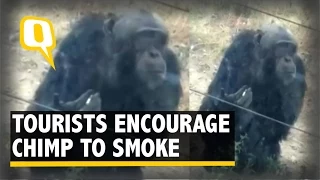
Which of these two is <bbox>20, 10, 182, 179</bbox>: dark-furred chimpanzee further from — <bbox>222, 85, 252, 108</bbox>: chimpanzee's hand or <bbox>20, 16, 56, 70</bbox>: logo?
<bbox>222, 85, 252, 108</bbox>: chimpanzee's hand

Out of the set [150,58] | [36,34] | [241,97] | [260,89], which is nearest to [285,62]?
[260,89]

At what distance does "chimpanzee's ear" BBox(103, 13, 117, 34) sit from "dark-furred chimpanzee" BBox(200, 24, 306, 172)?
2.44 ft

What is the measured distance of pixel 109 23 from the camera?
12.1 ft

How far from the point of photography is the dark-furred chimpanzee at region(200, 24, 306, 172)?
3.72 metres

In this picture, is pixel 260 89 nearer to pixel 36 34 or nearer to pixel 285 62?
pixel 285 62

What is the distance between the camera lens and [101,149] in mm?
3686

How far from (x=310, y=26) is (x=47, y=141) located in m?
1.86

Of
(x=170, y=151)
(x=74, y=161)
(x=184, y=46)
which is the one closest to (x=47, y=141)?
(x=74, y=161)

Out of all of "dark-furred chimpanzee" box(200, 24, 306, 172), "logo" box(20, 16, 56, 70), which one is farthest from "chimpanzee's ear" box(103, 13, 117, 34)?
"dark-furred chimpanzee" box(200, 24, 306, 172)

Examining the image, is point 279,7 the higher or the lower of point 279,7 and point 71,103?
the higher

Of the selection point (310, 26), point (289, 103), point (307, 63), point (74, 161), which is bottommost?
point (74, 161)

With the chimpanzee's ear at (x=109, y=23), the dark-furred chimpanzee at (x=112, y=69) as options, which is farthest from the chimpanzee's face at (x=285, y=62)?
the chimpanzee's ear at (x=109, y=23)

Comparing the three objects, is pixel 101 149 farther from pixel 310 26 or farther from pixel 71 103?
pixel 310 26

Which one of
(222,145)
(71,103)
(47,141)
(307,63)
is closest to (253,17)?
(307,63)
